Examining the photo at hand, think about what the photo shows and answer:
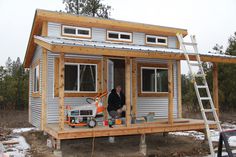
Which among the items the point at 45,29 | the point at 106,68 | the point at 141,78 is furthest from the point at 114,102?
the point at 45,29

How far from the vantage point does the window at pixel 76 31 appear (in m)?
10.8

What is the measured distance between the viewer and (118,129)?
8.53 metres

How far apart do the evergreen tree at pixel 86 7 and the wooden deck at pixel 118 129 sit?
20104mm

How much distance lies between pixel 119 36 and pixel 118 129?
4.52 m

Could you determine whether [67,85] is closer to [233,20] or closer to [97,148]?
[97,148]

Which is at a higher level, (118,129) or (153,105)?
(153,105)

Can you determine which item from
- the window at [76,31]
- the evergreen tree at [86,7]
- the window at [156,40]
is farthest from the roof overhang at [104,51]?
the evergreen tree at [86,7]

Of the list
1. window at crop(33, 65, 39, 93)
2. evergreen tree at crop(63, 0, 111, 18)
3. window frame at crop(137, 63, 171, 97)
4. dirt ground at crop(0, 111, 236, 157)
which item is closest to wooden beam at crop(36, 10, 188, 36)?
window frame at crop(137, 63, 171, 97)

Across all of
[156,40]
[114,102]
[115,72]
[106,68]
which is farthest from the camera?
[115,72]

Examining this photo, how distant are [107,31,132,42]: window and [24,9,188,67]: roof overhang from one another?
18 cm

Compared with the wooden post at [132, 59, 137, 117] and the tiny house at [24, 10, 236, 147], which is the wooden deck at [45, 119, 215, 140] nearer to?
the tiny house at [24, 10, 236, 147]

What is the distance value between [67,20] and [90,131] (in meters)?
4.54

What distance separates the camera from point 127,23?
11.7m

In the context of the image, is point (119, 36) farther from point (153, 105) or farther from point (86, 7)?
point (86, 7)
